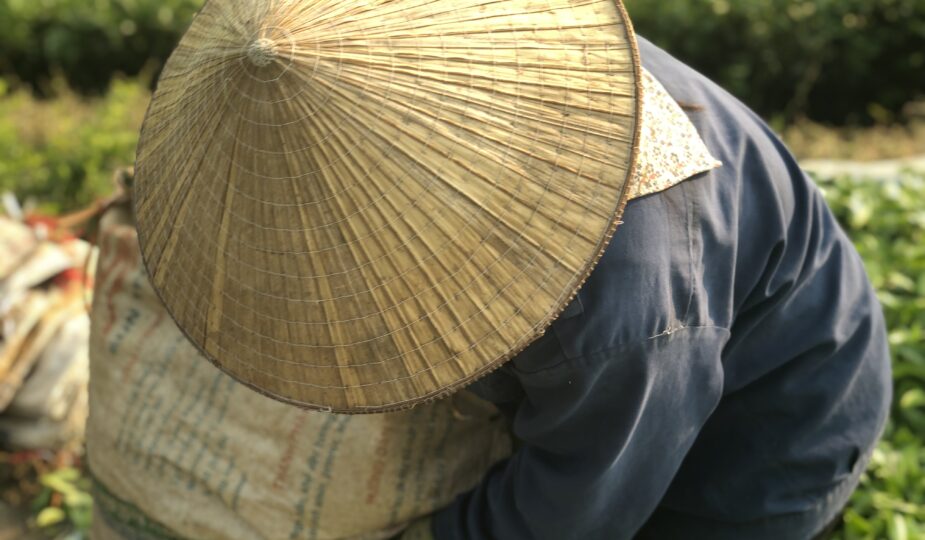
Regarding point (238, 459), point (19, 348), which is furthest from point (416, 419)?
point (19, 348)

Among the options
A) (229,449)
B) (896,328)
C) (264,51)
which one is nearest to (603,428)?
(264,51)

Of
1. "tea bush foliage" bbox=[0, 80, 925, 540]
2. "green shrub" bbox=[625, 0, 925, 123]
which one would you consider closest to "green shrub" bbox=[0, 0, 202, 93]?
"tea bush foliage" bbox=[0, 80, 925, 540]

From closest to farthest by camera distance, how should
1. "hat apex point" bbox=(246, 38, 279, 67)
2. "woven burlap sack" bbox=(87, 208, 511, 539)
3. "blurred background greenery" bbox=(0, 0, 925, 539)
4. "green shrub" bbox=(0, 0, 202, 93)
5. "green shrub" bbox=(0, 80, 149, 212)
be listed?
"hat apex point" bbox=(246, 38, 279, 67) < "woven burlap sack" bbox=(87, 208, 511, 539) < "green shrub" bbox=(0, 80, 149, 212) < "blurred background greenery" bbox=(0, 0, 925, 539) < "green shrub" bbox=(0, 0, 202, 93)

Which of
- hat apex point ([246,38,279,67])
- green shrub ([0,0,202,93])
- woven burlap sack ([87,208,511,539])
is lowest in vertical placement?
woven burlap sack ([87,208,511,539])

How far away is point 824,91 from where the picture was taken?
5926mm

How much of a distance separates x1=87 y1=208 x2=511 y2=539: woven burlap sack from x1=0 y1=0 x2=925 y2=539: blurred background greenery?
7.38ft

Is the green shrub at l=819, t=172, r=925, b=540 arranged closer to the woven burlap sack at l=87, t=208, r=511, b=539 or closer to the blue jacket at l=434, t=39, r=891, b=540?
the blue jacket at l=434, t=39, r=891, b=540

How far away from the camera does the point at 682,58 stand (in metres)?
5.68

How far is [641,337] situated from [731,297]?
0.21 metres

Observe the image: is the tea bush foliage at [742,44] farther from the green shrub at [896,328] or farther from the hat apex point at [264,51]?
the hat apex point at [264,51]

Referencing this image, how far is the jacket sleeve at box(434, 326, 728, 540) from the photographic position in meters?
1.36

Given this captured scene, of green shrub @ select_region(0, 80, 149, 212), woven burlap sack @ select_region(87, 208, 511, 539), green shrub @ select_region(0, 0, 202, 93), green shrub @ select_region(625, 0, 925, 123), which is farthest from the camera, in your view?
green shrub @ select_region(0, 0, 202, 93)

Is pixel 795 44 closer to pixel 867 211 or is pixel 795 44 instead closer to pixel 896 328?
pixel 867 211

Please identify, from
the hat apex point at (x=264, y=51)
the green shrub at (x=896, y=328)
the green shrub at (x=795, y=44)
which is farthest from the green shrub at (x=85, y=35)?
the hat apex point at (x=264, y=51)
